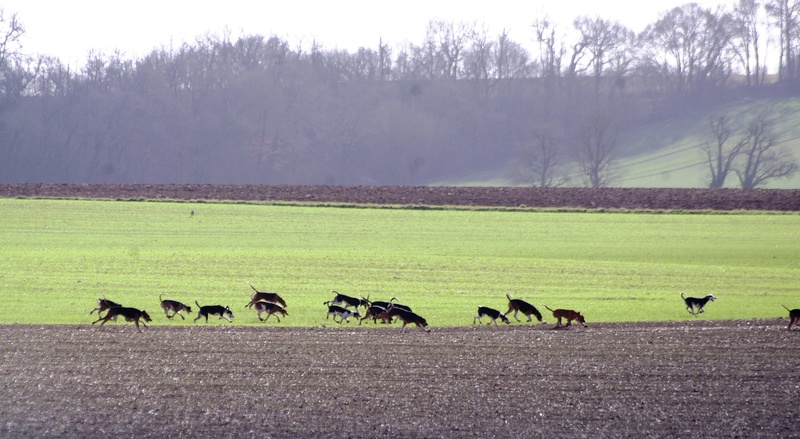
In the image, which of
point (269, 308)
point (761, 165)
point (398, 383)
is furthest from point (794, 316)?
point (761, 165)

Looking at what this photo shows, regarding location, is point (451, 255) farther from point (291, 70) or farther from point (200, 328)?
point (291, 70)

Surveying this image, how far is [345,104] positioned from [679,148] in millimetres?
46605

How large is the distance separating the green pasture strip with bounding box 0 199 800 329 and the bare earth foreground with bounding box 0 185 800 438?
287 centimetres

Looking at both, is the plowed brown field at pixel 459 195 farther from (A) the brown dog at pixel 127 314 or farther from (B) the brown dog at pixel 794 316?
(A) the brown dog at pixel 127 314

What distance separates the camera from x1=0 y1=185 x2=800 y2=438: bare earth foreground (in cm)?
1152

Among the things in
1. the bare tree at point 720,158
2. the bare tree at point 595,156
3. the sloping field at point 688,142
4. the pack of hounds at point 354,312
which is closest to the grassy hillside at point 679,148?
the sloping field at point 688,142

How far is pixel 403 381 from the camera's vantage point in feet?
43.3

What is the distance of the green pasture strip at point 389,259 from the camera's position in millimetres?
21781

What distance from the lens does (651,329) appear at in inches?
686

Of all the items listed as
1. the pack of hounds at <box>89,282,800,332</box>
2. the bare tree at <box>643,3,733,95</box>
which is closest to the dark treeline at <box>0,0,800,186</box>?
the bare tree at <box>643,3,733,95</box>

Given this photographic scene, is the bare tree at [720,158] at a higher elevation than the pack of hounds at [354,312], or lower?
higher

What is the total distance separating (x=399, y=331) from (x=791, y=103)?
10780 centimetres

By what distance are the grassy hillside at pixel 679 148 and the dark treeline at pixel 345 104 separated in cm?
367

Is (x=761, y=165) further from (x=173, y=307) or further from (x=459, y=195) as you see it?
(x=173, y=307)
